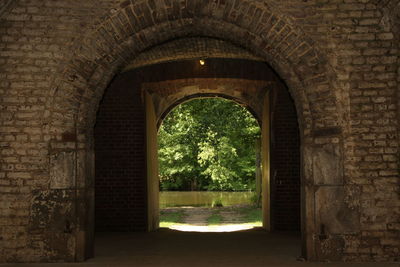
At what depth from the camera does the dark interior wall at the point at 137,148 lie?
35.9 ft

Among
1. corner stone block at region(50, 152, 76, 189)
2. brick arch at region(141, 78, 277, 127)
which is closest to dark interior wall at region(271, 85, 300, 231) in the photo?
brick arch at region(141, 78, 277, 127)

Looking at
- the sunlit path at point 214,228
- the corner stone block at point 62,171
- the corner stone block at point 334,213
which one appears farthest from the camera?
the sunlit path at point 214,228

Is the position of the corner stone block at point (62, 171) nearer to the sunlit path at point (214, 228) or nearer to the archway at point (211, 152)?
the sunlit path at point (214, 228)

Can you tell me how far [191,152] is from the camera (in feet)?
79.9

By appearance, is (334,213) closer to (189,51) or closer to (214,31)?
(214,31)

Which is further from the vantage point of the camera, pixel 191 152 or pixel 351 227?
pixel 191 152

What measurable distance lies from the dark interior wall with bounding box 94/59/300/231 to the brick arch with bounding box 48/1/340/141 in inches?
170

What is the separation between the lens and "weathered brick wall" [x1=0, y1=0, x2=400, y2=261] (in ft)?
21.1

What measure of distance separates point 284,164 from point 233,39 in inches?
191

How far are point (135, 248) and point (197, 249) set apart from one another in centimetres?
106

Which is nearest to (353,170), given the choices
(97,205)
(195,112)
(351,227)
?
(351,227)

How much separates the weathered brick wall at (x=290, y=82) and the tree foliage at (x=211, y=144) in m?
13.8

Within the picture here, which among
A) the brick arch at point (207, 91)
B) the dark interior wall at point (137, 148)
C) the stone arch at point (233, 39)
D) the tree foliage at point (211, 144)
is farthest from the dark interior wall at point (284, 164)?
the tree foliage at point (211, 144)

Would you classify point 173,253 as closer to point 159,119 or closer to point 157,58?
point 157,58
